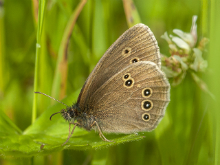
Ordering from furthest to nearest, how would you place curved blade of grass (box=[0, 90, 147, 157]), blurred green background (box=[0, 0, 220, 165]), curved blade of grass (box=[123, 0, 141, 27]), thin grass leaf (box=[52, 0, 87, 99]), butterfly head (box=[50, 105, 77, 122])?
thin grass leaf (box=[52, 0, 87, 99]) → curved blade of grass (box=[123, 0, 141, 27]) → butterfly head (box=[50, 105, 77, 122]) → blurred green background (box=[0, 0, 220, 165]) → curved blade of grass (box=[0, 90, 147, 157])

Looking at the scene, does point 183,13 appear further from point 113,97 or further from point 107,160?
point 107,160

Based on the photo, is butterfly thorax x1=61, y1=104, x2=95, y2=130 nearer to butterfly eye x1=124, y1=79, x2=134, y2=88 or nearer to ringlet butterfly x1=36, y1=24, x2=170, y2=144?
ringlet butterfly x1=36, y1=24, x2=170, y2=144

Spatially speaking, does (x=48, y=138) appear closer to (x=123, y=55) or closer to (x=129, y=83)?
(x=129, y=83)

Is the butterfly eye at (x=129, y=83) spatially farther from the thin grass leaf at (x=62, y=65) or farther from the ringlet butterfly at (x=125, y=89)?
the thin grass leaf at (x=62, y=65)

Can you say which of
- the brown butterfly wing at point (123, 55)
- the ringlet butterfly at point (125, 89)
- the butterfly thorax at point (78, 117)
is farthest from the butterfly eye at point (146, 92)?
the butterfly thorax at point (78, 117)

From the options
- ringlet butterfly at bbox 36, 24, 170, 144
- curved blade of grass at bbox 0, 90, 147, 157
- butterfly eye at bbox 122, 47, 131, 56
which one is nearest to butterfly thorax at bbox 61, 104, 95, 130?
ringlet butterfly at bbox 36, 24, 170, 144

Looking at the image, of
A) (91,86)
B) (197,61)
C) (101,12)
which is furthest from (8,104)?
(197,61)
